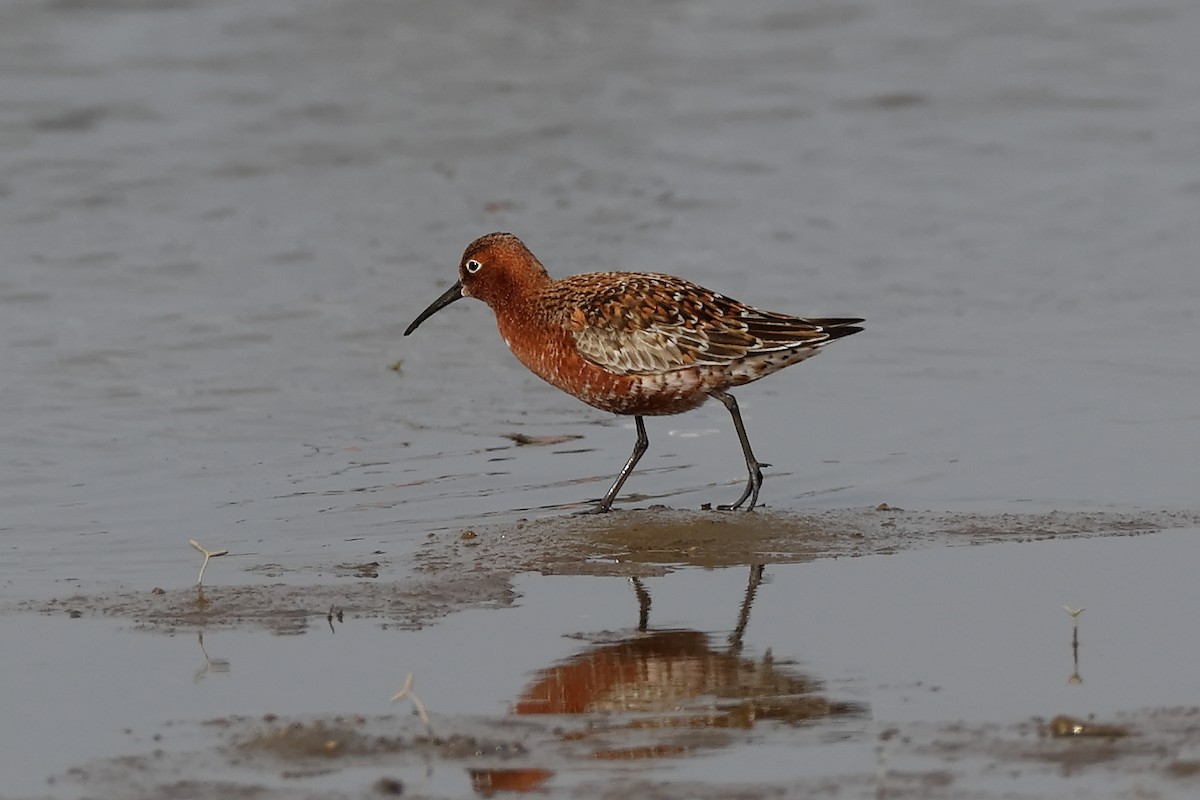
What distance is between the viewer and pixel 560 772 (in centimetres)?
528

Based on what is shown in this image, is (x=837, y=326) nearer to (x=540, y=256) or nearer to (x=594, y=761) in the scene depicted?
(x=594, y=761)

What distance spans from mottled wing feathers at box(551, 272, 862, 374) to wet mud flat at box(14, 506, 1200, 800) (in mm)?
Answer: 817

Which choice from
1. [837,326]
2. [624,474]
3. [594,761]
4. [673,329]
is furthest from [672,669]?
[837,326]

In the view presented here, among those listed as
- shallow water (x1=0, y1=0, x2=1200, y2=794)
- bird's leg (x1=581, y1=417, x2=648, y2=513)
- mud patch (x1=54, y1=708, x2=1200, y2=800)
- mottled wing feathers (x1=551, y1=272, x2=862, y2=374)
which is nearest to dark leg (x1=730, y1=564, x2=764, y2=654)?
shallow water (x1=0, y1=0, x2=1200, y2=794)

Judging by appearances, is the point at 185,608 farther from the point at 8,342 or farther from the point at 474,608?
the point at 8,342

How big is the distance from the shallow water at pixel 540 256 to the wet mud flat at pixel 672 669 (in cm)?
9

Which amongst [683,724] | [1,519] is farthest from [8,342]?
[683,724]

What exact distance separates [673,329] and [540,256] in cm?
547

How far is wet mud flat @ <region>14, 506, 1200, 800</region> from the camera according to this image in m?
5.25

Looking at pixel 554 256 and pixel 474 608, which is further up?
pixel 554 256

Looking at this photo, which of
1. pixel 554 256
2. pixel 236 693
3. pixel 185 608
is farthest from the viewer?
pixel 554 256

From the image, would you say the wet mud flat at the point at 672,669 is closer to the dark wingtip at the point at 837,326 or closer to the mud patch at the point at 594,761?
the mud patch at the point at 594,761

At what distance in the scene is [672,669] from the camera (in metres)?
6.40

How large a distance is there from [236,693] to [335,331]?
6.78 m
